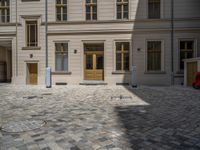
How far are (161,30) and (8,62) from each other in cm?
1533

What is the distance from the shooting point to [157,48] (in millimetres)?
16062

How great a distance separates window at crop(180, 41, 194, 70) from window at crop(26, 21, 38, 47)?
42.8 feet

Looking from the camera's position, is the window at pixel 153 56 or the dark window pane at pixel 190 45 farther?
the window at pixel 153 56

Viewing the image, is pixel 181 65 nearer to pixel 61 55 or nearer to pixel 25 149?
pixel 61 55

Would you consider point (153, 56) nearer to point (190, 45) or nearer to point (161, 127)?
point (190, 45)

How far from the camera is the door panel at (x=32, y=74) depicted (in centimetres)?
1703

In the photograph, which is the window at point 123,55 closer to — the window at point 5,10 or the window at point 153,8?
the window at point 153,8

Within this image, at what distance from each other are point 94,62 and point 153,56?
17.3ft

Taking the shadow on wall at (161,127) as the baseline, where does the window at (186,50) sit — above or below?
above

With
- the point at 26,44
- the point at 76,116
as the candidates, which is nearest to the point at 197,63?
the point at 76,116

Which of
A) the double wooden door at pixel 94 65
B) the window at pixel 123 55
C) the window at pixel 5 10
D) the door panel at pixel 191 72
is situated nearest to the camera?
the door panel at pixel 191 72

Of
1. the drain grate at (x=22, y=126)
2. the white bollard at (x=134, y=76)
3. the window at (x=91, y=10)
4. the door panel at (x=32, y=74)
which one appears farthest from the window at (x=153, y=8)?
the drain grate at (x=22, y=126)

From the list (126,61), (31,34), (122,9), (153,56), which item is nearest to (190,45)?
(153,56)

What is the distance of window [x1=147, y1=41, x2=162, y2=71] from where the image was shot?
1605cm
